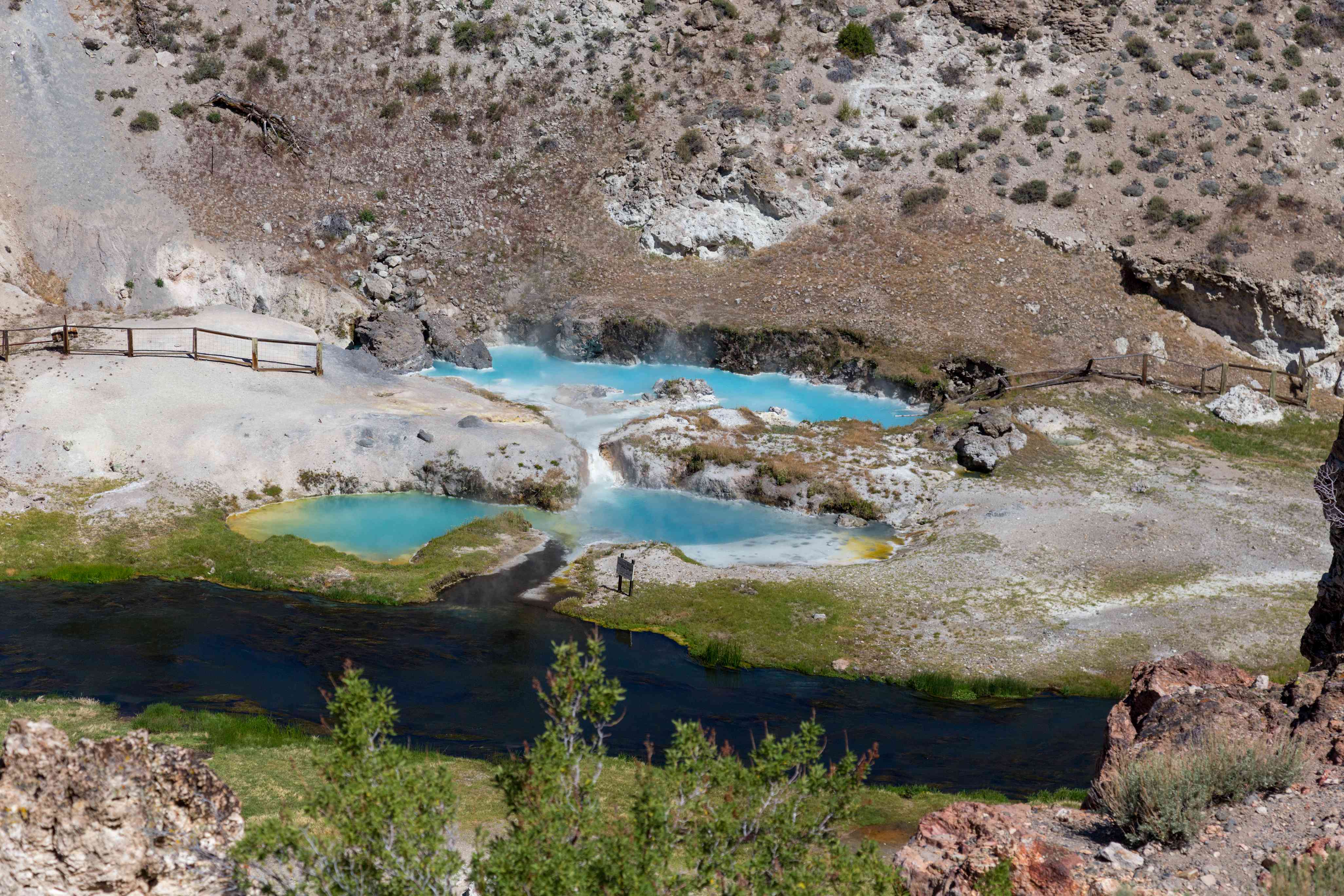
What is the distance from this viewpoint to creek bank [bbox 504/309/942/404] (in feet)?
166

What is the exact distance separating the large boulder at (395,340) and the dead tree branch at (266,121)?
14.8 metres

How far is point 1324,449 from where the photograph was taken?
41.4m

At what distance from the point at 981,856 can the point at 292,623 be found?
2105 cm

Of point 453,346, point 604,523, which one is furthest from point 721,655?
point 453,346

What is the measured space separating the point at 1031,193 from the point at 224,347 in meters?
38.0

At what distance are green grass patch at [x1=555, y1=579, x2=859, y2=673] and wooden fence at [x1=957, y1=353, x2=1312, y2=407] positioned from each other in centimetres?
1764

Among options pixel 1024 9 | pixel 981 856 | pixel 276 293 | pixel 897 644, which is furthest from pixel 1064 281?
pixel 981 856

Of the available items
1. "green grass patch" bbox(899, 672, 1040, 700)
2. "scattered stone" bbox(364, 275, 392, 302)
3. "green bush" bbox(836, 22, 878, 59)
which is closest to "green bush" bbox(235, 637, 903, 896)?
"green grass patch" bbox(899, 672, 1040, 700)

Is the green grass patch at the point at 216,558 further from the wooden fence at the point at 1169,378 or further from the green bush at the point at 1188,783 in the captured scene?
the wooden fence at the point at 1169,378

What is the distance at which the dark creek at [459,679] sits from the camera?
23.3 m

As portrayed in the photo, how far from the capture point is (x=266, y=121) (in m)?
59.9

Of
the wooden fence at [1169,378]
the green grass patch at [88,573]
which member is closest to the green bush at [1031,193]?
the wooden fence at [1169,378]

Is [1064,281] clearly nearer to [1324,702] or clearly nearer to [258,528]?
[258,528]

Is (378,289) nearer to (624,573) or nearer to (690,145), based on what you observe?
(690,145)
